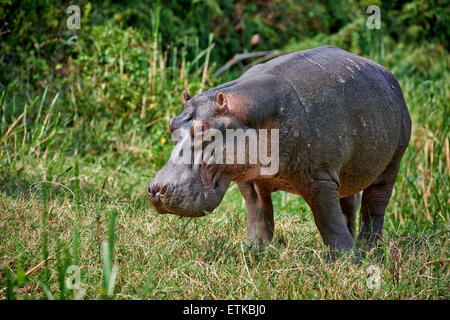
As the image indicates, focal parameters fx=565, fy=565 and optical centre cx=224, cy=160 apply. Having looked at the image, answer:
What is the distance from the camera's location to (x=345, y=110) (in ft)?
10.7

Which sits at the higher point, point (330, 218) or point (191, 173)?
point (191, 173)

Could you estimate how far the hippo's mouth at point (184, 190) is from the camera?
2.74 m

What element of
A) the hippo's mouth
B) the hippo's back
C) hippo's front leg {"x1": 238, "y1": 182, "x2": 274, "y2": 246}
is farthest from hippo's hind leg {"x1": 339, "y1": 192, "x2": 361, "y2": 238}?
the hippo's mouth

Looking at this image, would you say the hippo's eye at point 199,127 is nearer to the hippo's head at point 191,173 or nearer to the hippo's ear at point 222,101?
the hippo's head at point 191,173

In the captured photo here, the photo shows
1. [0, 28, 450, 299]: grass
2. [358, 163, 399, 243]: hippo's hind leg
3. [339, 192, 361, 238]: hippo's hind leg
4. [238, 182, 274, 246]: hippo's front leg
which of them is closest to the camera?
[0, 28, 450, 299]: grass

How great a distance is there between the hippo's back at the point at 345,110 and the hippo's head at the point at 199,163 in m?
0.44

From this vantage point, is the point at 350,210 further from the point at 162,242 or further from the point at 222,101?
the point at 222,101

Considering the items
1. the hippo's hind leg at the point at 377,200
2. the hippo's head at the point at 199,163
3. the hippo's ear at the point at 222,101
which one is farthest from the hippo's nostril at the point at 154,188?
the hippo's hind leg at the point at 377,200

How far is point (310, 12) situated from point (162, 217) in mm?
7363

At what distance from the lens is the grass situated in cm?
268

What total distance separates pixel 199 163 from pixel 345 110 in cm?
98

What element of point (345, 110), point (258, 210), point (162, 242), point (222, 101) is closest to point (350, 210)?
point (258, 210)

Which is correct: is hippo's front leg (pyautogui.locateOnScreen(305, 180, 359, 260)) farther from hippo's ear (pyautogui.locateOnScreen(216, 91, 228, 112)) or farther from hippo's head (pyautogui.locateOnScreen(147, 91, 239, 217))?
hippo's ear (pyautogui.locateOnScreen(216, 91, 228, 112))
